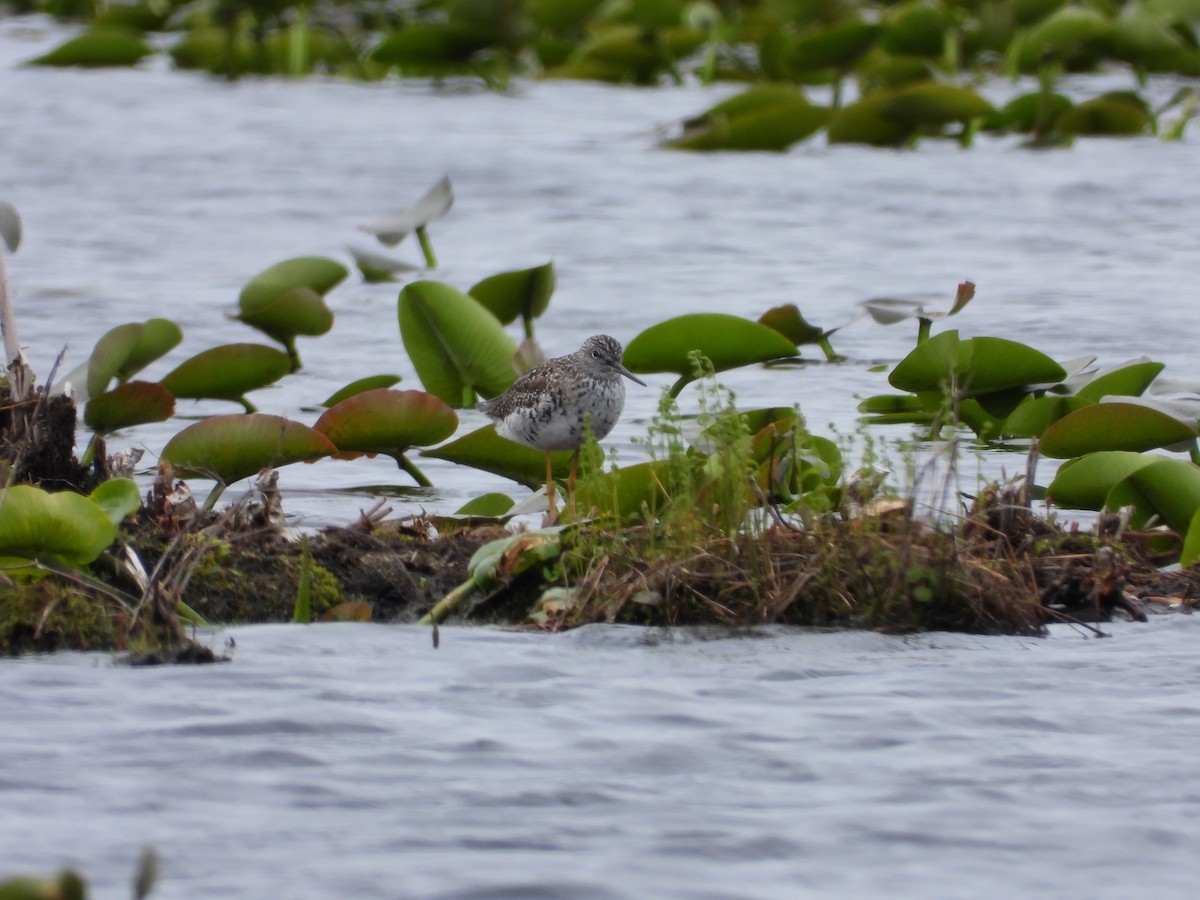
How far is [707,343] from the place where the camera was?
27.4 feet

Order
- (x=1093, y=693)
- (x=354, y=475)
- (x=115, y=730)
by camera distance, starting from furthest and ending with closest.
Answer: (x=354, y=475) < (x=1093, y=693) < (x=115, y=730)

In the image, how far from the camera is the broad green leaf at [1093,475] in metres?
6.68

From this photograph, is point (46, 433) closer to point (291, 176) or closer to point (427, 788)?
point (427, 788)

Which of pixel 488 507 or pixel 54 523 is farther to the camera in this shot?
pixel 488 507

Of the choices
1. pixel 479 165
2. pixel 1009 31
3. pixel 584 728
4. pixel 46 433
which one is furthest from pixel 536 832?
pixel 1009 31

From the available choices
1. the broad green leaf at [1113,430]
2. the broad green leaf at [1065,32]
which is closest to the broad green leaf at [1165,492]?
the broad green leaf at [1113,430]

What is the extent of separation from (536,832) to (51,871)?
3.48ft

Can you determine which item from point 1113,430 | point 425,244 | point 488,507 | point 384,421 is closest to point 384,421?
point 384,421

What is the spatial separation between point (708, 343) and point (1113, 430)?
191 centimetres

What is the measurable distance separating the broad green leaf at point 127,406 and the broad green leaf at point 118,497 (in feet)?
6.07

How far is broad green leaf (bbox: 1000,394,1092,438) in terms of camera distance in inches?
301

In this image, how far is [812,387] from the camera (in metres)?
10.1

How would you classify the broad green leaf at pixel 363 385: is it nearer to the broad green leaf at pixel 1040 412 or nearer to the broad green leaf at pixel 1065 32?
the broad green leaf at pixel 1040 412

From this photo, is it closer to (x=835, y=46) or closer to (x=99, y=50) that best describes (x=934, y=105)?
(x=835, y=46)
